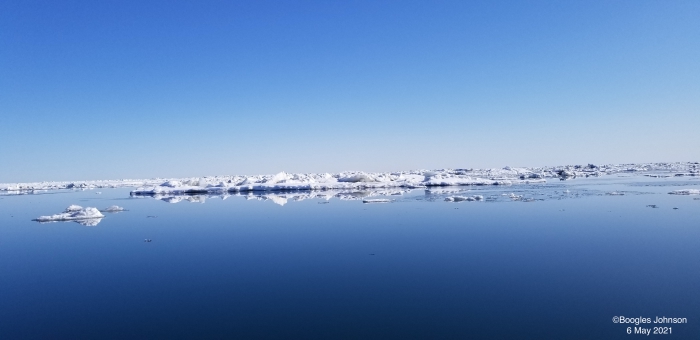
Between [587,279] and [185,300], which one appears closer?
[185,300]

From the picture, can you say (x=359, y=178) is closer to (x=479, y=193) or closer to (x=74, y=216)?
(x=479, y=193)

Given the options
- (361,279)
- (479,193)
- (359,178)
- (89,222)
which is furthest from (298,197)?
(361,279)

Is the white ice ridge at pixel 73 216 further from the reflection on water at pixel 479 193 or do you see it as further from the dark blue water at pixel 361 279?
the reflection on water at pixel 479 193

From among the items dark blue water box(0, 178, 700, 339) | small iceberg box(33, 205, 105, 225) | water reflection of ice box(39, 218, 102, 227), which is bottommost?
dark blue water box(0, 178, 700, 339)

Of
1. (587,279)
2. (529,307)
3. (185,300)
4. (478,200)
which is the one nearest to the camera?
(529,307)

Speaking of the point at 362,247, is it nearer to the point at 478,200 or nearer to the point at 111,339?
the point at 111,339

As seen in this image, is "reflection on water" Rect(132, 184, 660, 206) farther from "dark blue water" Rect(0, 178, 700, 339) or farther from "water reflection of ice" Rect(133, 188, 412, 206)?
"dark blue water" Rect(0, 178, 700, 339)

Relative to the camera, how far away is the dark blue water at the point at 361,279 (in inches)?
146

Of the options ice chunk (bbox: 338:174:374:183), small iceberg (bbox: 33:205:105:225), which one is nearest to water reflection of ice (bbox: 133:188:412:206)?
ice chunk (bbox: 338:174:374:183)

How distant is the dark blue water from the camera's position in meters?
3.71

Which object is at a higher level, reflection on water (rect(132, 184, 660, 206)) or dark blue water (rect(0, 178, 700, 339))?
reflection on water (rect(132, 184, 660, 206))

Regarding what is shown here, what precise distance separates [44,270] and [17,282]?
628 millimetres

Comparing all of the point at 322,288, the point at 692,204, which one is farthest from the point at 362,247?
the point at 692,204

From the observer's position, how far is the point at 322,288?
4.75 metres
